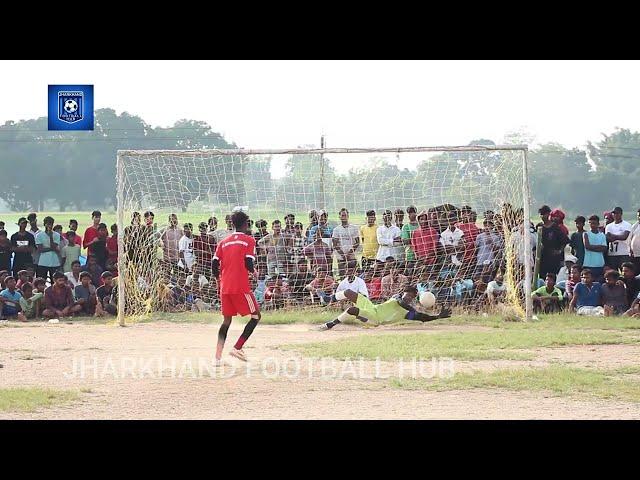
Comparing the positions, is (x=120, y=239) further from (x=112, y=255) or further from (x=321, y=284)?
(x=321, y=284)

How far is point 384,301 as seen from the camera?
15.3 m

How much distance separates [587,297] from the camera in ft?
48.1

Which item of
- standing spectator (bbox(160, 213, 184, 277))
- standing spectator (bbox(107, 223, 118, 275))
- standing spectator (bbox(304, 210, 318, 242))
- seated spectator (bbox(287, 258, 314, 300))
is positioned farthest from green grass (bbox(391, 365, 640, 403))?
standing spectator (bbox(107, 223, 118, 275))

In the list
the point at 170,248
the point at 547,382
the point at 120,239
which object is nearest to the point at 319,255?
the point at 170,248

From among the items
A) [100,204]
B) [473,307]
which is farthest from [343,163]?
[100,204]

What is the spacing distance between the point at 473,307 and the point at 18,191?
128ft

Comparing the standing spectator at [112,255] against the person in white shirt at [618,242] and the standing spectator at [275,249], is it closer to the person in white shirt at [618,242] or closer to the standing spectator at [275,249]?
the standing spectator at [275,249]

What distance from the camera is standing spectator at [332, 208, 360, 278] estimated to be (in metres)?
15.7

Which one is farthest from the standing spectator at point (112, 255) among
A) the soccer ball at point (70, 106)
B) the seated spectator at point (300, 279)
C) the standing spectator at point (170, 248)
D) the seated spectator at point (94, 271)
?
the soccer ball at point (70, 106)

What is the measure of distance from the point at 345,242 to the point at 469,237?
6.34 feet

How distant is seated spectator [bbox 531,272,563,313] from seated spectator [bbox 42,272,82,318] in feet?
23.1

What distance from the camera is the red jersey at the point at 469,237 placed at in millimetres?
15445

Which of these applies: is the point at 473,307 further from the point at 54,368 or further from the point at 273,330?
the point at 54,368

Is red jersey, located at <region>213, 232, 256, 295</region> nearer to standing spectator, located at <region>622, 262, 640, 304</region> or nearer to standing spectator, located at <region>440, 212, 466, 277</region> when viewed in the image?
standing spectator, located at <region>440, 212, 466, 277</region>
